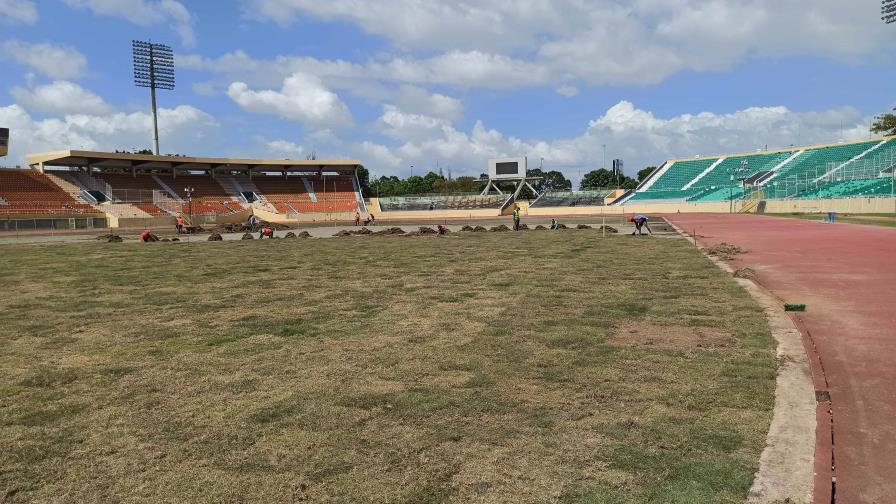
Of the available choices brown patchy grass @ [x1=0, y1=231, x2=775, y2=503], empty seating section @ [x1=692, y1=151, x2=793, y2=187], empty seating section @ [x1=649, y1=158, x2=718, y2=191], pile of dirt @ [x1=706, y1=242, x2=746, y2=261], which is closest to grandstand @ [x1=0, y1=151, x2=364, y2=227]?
empty seating section @ [x1=649, y1=158, x2=718, y2=191]

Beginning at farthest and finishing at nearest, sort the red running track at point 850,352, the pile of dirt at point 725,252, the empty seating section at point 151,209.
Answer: the empty seating section at point 151,209 → the pile of dirt at point 725,252 → the red running track at point 850,352

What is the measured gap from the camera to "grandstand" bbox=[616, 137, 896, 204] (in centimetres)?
5531

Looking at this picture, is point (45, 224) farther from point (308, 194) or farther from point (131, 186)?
Result: point (308, 194)

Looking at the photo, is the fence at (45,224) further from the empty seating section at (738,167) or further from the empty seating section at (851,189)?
the empty seating section at (738,167)

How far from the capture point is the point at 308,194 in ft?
262

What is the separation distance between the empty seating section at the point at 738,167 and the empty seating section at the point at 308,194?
4696 cm

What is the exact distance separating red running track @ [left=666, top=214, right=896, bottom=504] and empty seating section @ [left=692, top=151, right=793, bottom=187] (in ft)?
199

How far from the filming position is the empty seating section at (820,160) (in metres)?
61.9

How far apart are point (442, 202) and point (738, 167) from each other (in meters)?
39.7

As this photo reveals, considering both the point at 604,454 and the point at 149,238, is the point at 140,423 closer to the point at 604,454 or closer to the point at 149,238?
the point at 604,454

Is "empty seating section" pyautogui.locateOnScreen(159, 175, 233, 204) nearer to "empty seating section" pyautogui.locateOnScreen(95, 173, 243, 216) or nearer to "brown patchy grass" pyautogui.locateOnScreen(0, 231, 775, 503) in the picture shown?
"empty seating section" pyautogui.locateOnScreen(95, 173, 243, 216)

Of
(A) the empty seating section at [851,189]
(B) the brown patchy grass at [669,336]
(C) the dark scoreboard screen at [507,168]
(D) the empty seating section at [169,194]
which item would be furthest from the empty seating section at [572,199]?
(B) the brown patchy grass at [669,336]

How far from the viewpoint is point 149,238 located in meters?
34.5

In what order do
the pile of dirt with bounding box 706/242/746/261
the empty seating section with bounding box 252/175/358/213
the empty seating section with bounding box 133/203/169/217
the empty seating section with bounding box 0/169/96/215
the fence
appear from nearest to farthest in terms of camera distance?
the pile of dirt with bounding box 706/242/746/261 < the fence < the empty seating section with bounding box 0/169/96/215 < the empty seating section with bounding box 133/203/169/217 < the empty seating section with bounding box 252/175/358/213
